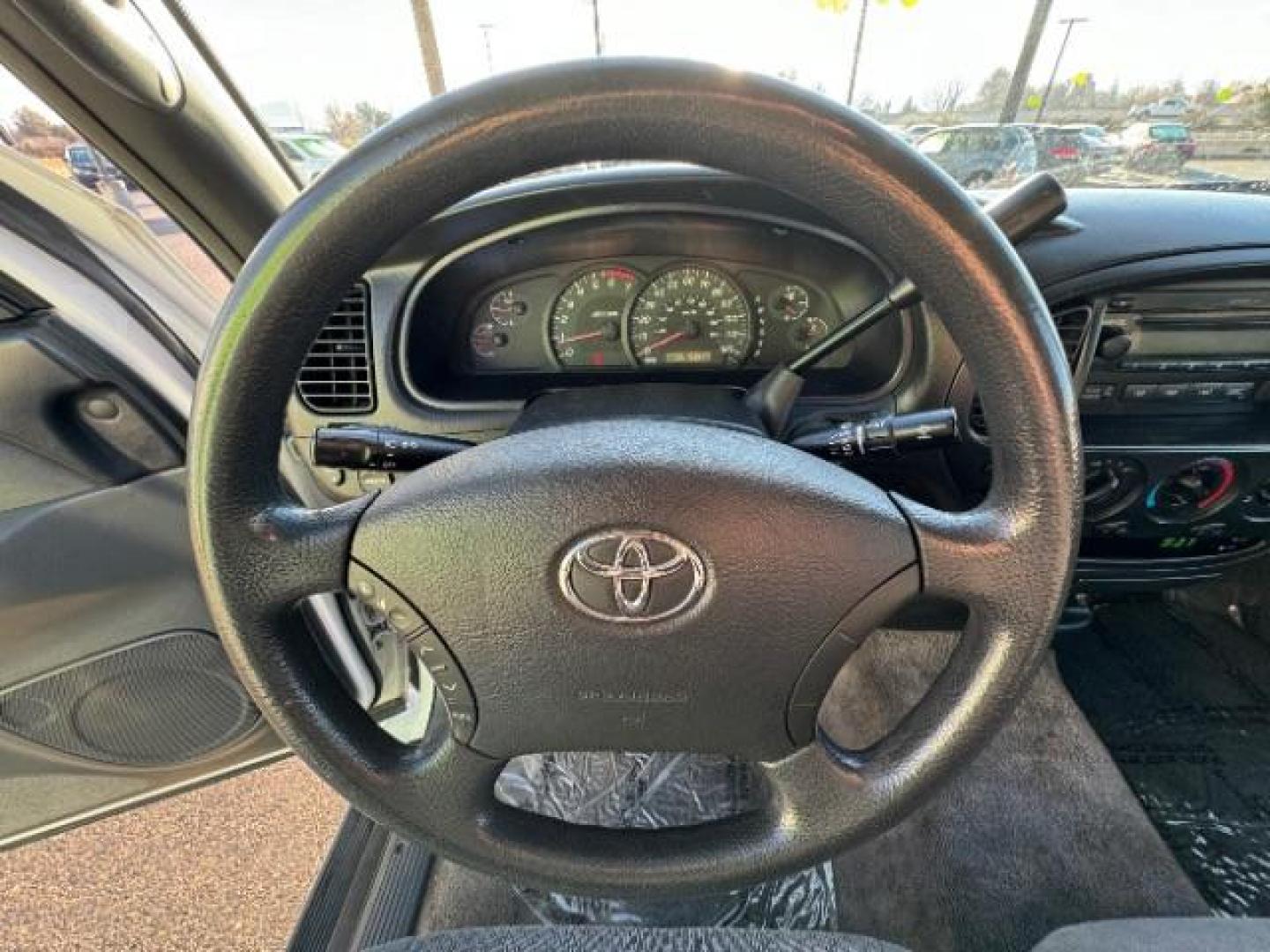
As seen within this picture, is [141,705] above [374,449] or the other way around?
the other way around

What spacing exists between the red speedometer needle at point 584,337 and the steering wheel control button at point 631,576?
2.73 feet

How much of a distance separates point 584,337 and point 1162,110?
4.16 ft

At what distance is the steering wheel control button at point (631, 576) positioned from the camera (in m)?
0.64

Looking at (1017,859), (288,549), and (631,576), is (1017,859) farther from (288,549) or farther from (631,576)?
(288,549)

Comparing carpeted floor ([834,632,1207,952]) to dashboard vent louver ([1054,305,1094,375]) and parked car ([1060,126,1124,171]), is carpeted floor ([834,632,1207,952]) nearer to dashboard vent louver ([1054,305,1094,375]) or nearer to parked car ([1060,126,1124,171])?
dashboard vent louver ([1054,305,1094,375])

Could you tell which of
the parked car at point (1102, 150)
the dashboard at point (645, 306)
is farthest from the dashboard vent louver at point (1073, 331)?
the parked car at point (1102, 150)

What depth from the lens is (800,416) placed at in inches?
50.5

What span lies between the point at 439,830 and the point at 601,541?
0.34 meters

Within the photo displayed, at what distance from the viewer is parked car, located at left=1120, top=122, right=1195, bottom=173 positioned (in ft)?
5.19

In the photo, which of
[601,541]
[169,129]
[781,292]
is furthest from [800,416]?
[169,129]

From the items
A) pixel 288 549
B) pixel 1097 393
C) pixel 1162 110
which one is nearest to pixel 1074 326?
pixel 1097 393

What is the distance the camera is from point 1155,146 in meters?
1.61

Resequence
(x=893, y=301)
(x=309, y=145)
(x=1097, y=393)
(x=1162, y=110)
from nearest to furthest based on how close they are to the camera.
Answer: (x=893, y=301)
(x=309, y=145)
(x=1097, y=393)
(x=1162, y=110)

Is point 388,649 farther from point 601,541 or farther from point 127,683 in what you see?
point 601,541
